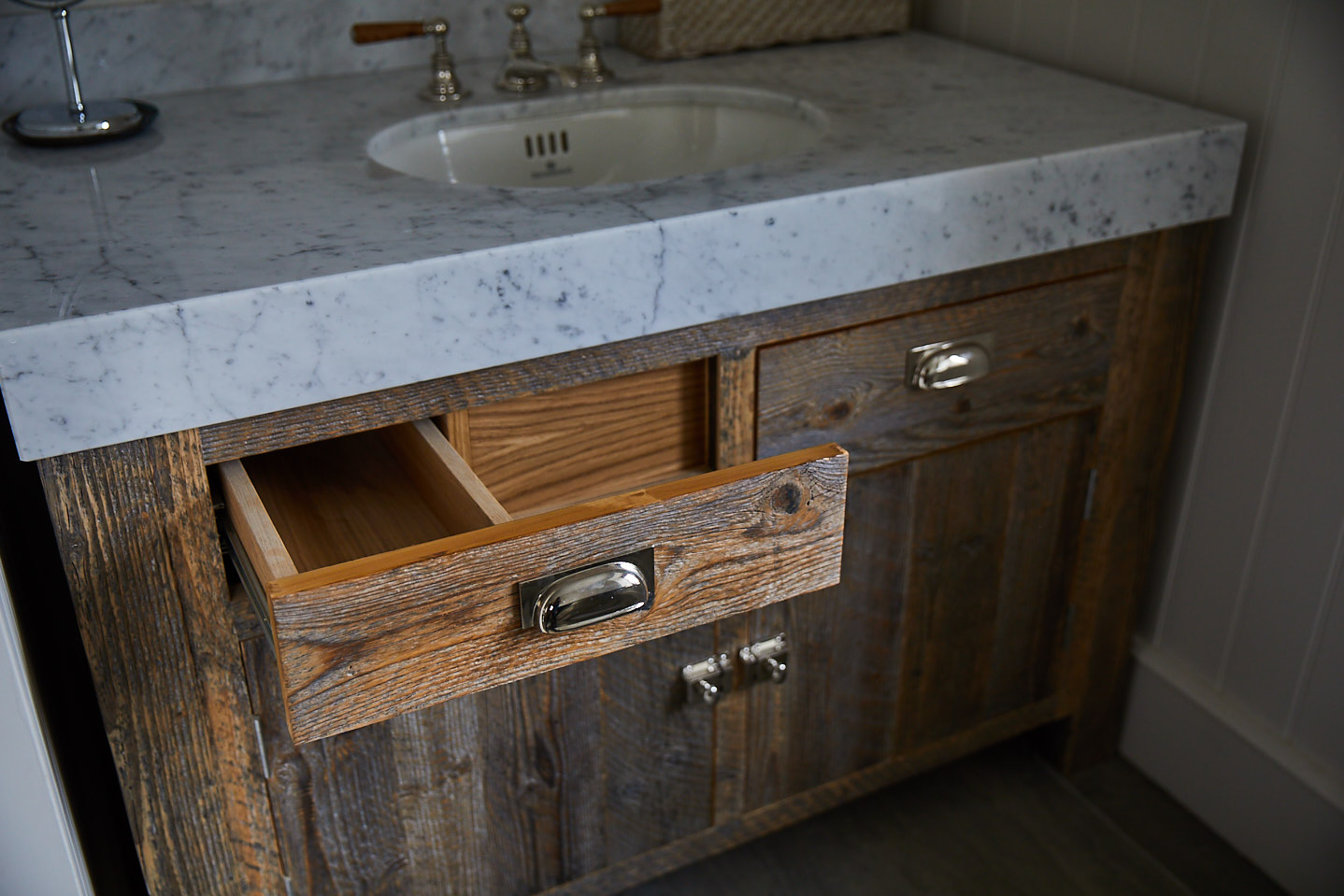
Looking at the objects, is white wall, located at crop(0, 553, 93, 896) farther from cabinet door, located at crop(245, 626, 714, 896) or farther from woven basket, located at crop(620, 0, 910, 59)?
woven basket, located at crop(620, 0, 910, 59)

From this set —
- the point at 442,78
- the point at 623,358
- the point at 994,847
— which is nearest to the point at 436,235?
the point at 623,358

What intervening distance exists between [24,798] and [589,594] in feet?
1.23

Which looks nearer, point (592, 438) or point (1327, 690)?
point (592, 438)

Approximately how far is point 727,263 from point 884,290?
0.55 feet

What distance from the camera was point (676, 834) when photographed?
3.65 ft

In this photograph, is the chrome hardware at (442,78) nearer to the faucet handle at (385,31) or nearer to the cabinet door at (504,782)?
the faucet handle at (385,31)

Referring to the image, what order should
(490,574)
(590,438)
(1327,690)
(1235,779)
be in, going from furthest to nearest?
1. (1235,779)
2. (1327,690)
3. (590,438)
4. (490,574)

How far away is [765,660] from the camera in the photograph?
106cm

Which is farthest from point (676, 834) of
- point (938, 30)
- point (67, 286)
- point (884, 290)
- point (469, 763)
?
point (938, 30)

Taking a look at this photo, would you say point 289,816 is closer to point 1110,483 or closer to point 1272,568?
point 1110,483

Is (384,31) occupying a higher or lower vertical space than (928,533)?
higher

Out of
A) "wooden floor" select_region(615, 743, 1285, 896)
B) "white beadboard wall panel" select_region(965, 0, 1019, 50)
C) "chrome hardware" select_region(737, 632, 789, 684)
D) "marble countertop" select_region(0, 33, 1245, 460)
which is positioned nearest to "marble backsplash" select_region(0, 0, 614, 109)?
"marble countertop" select_region(0, 33, 1245, 460)

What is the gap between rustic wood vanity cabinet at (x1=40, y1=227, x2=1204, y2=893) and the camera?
27.5 inches

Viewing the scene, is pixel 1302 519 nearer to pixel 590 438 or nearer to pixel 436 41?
pixel 590 438
